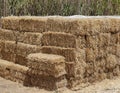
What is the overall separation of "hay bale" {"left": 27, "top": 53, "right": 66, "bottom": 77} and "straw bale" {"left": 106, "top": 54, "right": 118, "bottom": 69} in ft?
5.27

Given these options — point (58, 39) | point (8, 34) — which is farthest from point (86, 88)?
point (8, 34)

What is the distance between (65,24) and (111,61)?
69.5 inches

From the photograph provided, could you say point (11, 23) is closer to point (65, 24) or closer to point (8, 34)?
point (8, 34)

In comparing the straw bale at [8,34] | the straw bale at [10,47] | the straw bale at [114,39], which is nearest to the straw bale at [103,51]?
the straw bale at [114,39]

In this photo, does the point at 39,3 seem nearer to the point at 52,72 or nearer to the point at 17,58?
the point at 17,58

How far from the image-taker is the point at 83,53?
819cm

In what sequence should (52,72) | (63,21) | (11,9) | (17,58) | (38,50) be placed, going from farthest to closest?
(11,9) → (17,58) → (38,50) → (63,21) → (52,72)

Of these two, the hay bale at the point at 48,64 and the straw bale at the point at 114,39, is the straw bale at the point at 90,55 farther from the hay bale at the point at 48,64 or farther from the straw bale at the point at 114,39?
the straw bale at the point at 114,39

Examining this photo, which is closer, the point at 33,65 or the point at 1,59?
the point at 33,65

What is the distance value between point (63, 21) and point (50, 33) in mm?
459

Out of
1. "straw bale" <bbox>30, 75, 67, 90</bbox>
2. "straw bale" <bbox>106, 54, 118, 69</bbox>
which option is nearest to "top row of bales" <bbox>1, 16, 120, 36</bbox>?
"straw bale" <bbox>106, 54, 118, 69</bbox>

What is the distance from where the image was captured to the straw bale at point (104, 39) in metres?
8.76

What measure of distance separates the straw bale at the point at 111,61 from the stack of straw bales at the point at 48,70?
1549 mm

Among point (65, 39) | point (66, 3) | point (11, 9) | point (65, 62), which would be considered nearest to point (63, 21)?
point (65, 39)
